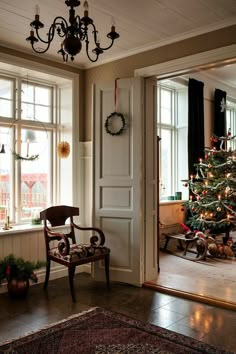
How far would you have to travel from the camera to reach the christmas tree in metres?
5.79

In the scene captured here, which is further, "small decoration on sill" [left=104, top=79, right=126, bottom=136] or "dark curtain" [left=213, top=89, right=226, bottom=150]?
"dark curtain" [left=213, top=89, right=226, bottom=150]

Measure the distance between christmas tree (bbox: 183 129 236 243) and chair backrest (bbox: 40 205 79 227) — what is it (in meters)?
2.46

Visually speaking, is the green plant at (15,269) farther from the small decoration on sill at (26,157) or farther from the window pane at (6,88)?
the window pane at (6,88)

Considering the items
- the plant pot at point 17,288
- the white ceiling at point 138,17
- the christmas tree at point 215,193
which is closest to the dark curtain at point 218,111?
the christmas tree at point 215,193

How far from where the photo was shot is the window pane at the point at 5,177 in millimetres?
4426

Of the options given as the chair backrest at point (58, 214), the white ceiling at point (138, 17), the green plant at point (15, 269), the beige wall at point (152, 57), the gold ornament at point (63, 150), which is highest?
the white ceiling at point (138, 17)

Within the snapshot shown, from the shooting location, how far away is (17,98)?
457cm

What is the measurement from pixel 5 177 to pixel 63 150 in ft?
2.78

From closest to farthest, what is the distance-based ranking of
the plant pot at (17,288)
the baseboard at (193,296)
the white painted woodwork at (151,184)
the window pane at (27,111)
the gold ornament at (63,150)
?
1. the baseboard at (193,296)
2. the plant pot at (17,288)
3. the white painted woodwork at (151,184)
4. the window pane at (27,111)
5. the gold ornament at (63,150)

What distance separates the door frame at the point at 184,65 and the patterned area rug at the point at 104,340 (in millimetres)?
1250

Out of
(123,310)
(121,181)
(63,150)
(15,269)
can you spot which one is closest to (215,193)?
(121,181)

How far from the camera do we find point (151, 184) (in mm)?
4371

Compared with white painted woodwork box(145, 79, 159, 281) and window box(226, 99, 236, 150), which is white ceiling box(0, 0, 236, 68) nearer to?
white painted woodwork box(145, 79, 159, 281)

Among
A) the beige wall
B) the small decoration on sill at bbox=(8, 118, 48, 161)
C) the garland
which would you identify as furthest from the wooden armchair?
the beige wall
